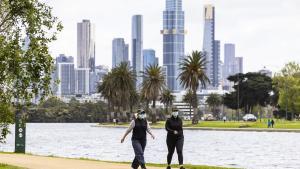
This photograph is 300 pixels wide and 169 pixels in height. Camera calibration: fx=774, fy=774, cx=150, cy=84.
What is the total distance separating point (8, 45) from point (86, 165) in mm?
6676

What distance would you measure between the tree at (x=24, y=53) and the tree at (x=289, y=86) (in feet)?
414

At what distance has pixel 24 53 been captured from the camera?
25.3 metres

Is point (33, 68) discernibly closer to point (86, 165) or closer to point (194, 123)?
point (86, 165)

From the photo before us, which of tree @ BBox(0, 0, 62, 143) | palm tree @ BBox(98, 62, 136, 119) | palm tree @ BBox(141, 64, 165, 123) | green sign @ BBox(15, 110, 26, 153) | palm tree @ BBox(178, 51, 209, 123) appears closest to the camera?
tree @ BBox(0, 0, 62, 143)

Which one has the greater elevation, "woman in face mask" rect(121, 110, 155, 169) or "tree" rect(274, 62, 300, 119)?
"tree" rect(274, 62, 300, 119)

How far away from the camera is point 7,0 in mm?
25297

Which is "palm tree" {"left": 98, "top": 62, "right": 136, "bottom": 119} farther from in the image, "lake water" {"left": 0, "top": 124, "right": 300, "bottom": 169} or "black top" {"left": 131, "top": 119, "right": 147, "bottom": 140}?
"black top" {"left": 131, "top": 119, "right": 147, "bottom": 140}

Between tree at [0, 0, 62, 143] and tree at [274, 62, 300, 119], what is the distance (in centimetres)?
12624

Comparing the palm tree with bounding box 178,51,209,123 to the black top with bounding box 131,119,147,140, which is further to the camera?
the palm tree with bounding box 178,51,209,123

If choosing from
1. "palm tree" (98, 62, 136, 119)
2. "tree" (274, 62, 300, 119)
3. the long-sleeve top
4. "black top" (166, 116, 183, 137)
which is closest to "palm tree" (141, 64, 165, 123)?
"palm tree" (98, 62, 136, 119)

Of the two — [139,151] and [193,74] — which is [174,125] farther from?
[193,74]

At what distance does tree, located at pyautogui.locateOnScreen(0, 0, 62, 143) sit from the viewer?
993 inches

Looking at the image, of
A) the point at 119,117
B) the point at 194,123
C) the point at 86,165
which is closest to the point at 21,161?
the point at 86,165

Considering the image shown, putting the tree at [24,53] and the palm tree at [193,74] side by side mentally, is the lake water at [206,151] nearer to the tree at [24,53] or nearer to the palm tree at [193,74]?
the tree at [24,53]
